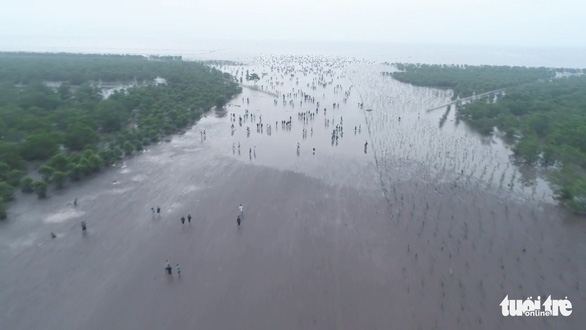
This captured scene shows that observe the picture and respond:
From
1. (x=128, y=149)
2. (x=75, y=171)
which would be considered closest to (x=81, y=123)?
(x=128, y=149)

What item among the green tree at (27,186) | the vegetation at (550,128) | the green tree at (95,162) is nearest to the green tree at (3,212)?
the green tree at (27,186)

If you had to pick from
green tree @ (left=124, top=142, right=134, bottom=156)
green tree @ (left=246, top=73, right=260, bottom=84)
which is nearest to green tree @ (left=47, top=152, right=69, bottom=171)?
green tree @ (left=124, top=142, right=134, bottom=156)

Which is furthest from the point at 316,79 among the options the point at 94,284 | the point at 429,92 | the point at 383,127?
the point at 94,284

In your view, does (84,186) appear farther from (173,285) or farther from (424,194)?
(424,194)

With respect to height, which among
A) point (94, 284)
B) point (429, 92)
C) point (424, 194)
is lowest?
point (94, 284)

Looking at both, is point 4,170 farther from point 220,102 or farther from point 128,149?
point 220,102

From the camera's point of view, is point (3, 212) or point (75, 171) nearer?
point (3, 212)

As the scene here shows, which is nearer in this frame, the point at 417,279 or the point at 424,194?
the point at 417,279

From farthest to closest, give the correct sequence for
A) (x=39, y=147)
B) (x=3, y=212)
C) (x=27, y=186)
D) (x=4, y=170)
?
(x=39, y=147), (x=4, y=170), (x=27, y=186), (x=3, y=212)
